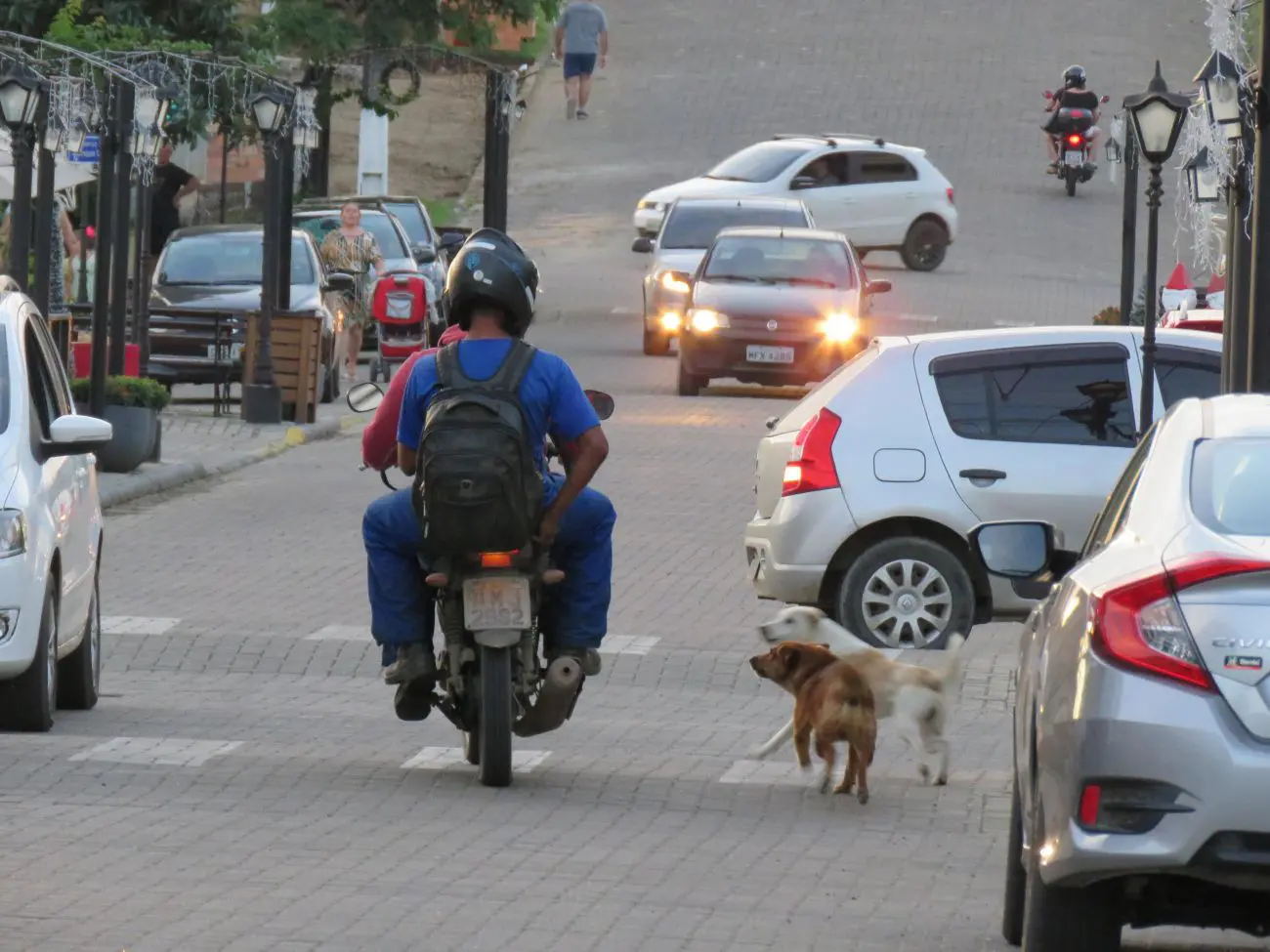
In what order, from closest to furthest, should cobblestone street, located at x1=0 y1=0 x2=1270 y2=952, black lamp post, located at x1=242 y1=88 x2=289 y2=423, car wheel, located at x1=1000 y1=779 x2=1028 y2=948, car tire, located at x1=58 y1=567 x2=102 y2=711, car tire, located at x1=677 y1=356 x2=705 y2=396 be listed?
1. car wheel, located at x1=1000 y1=779 x2=1028 y2=948
2. cobblestone street, located at x1=0 y1=0 x2=1270 y2=952
3. car tire, located at x1=58 y1=567 x2=102 y2=711
4. black lamp post, located at x1=242 y1=88 x2=289 y2=423
5. car tire, located at x1=677 y1=356 x2=705 y2=396

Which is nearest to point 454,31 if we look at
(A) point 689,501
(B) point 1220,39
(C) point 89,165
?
(C) point 89,165

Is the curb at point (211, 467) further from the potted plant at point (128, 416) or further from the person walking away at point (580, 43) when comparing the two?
the person walking away at point (580, 43)

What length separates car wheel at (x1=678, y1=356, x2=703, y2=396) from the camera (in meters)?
28.6

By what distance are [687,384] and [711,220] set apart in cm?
554

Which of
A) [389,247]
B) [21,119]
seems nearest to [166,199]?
[389,247]

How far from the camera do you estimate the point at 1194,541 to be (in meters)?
5.82

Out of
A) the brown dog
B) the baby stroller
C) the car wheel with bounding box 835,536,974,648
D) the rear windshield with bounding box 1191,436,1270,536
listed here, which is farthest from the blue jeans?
the baby stroller

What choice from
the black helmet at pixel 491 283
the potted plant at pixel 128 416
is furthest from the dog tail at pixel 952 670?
the potted plant at pixel 128 416

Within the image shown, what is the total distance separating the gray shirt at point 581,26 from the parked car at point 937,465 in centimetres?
3729

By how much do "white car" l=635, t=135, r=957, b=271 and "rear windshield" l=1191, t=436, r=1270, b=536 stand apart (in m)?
34.5

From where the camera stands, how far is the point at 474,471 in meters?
8.95

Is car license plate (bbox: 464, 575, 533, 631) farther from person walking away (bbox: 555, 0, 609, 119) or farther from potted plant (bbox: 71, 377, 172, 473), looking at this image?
person walking away (bbox: 555, 0, 609, 119)

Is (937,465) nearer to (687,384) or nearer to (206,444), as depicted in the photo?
(206,444)

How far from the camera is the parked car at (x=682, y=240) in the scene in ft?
105
